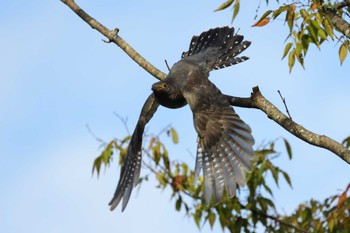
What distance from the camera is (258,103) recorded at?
5969 mm

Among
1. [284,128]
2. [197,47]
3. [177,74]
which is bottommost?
[284,128]

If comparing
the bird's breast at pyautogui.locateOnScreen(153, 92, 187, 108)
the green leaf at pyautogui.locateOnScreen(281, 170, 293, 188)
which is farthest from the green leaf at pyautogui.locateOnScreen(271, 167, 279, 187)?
the bird's breast at pyautogui.locateOnScreen(153, 92, 187, 108)

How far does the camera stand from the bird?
6102mm

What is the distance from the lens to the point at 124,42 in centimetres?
707

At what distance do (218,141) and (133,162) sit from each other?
135 cm

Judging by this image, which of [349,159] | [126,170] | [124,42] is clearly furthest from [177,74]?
[349,159]

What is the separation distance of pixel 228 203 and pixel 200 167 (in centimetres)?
235

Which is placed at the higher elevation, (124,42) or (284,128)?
(124,42)

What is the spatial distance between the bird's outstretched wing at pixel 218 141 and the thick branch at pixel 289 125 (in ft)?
0.71

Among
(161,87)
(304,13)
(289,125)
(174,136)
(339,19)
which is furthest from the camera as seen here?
(174,136)

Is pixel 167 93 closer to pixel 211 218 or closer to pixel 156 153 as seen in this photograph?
pixel 156 153

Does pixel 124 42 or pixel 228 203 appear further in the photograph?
pixel 228 203

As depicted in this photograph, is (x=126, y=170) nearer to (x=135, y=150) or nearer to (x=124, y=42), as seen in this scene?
(x=135, y=150)

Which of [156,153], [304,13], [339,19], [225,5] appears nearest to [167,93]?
[225,5]
